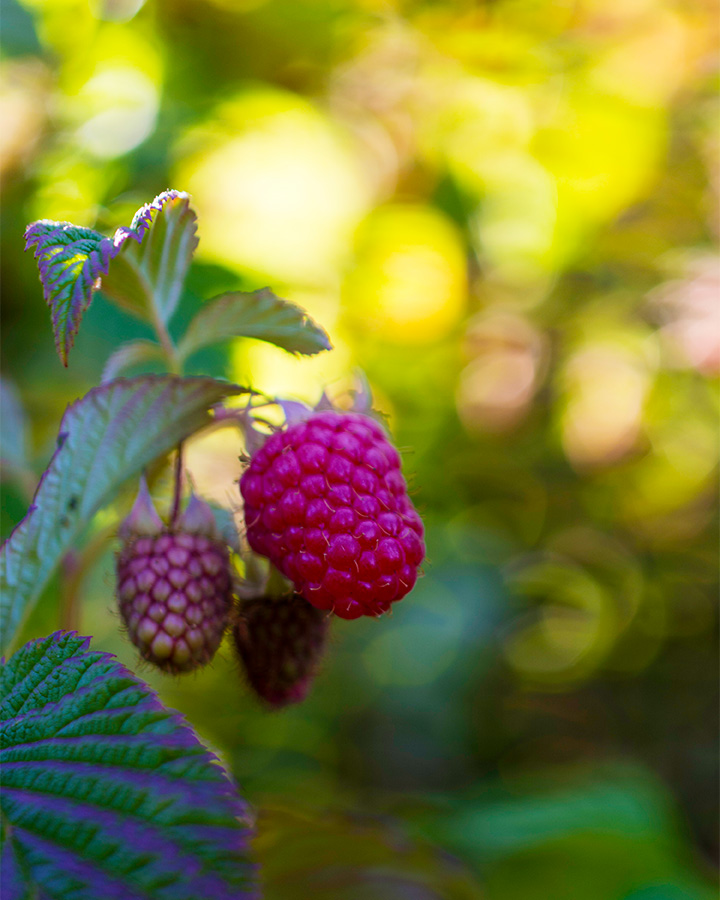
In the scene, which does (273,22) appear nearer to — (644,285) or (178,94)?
(178,94)

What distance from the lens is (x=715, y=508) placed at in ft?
9.45

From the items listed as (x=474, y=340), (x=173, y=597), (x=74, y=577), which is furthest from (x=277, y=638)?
(x=474, y=340)

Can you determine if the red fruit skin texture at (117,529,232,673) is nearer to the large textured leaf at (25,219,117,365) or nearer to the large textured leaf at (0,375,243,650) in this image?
the large textured leaf at (0,375,243,650)

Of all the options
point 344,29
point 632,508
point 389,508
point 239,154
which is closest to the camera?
point 389,508

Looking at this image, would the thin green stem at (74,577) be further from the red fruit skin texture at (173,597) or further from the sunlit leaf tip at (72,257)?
the sunlit leaf tip at (72,257)

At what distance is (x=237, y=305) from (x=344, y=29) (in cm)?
189

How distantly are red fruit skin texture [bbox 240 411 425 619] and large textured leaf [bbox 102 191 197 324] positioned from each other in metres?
0.19

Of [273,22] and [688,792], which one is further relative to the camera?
[688,792]

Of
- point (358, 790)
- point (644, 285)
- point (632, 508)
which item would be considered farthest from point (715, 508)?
point (358, 790)

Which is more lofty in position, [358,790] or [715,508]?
[715,508]

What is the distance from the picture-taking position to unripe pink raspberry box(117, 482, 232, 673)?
0.69 meters

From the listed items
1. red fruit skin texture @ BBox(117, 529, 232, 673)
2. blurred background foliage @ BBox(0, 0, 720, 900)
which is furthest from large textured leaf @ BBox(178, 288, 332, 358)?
blurred background foliage @ BBox(0, 0, 720, 900)

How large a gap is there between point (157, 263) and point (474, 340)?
2.05 meters

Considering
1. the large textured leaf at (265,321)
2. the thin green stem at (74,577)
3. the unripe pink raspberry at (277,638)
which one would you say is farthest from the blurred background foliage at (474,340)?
the large textured leaf at (265,321)
